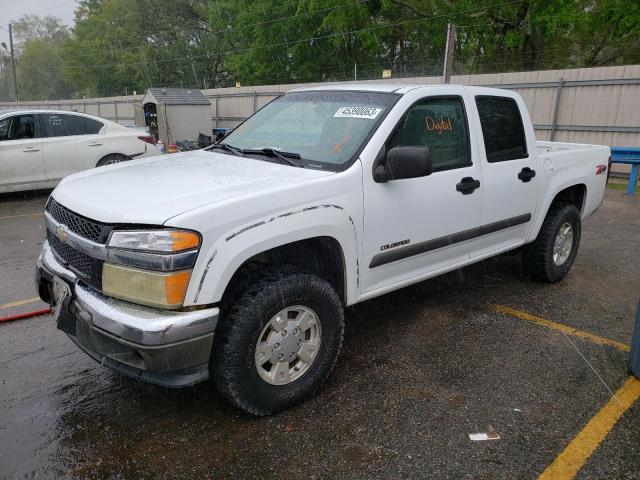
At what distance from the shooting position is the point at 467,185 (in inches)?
147

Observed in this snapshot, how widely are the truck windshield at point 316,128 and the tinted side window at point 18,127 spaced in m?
6.19

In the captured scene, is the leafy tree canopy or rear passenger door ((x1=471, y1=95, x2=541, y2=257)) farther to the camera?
the leafy tree canopy

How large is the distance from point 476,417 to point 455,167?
1.73m

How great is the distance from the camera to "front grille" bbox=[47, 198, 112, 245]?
8.40 ft

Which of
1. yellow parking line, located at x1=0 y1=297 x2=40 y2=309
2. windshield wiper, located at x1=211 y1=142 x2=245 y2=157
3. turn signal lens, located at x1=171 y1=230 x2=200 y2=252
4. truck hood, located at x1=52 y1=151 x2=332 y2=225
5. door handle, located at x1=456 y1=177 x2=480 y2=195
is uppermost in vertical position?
windshield wiper, located at x1=211 y1=142 x2=245 y2=157

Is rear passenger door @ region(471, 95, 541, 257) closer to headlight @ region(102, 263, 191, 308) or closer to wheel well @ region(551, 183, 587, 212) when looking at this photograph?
wheel well @ region(551, 183, 587, 212)

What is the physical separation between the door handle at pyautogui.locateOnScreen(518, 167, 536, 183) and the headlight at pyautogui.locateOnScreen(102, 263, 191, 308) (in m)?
3.00

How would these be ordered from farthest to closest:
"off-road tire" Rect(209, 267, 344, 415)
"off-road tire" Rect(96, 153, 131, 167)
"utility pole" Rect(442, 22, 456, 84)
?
"utility pole" Rect(442, 22, 456, 84) → "off-road tire" Rect(96, 153, 131, 167) → "off-road tire" Rect(209, 267, 344, 415)

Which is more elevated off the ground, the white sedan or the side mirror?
the side mirror

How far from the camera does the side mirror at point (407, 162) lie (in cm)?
302

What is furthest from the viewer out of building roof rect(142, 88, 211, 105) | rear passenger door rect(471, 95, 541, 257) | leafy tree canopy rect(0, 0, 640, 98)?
leafy tree canopy rect(0, 0, 640, 98)

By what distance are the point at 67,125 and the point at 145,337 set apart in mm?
8054

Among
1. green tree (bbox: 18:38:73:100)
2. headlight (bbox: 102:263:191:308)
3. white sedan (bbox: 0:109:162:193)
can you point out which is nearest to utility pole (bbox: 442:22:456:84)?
white sedan (bbox: 0:109:162:193)

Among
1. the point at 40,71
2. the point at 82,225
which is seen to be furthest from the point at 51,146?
the point at 40,71
